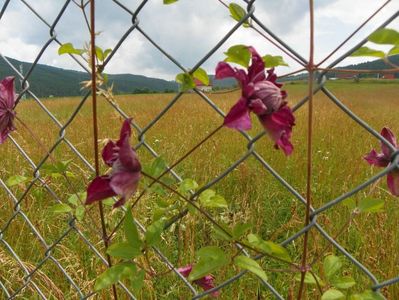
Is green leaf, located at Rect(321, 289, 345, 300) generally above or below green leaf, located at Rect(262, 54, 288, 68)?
below

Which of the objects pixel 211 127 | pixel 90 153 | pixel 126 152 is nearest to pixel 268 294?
pixel 126 152

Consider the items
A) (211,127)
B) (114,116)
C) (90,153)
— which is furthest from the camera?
(211,127)

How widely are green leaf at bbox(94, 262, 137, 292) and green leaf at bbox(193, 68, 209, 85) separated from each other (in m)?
0.24

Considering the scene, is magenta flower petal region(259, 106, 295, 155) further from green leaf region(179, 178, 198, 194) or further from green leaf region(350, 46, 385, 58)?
green leaf region(179, 178, 198, 194)

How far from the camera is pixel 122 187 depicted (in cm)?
43

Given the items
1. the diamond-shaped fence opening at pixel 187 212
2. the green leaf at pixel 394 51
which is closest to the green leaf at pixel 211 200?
the diamond-shaped fence opening at pixel 187 212

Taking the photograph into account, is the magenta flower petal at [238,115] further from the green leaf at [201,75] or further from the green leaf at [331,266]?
the green leaf at [331,266]

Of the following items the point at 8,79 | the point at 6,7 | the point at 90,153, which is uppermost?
the point at 6,7

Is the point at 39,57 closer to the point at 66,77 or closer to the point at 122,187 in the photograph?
the point at 122,187

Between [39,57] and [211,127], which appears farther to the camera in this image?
[211,127]

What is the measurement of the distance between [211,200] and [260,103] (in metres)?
0.21

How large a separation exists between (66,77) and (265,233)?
81.3 metres

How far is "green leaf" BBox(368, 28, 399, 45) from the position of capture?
1.06 ft

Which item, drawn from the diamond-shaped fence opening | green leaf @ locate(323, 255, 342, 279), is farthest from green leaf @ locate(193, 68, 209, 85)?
green leaf @ locate(323, 255, 342, 279)
